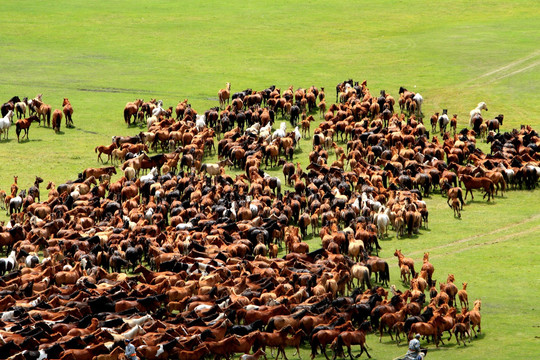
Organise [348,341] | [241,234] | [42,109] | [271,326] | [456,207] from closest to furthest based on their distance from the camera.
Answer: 1. [348,341]
2. [271,326]
3. [241,234]
4. [456,207]
5. [42,109]

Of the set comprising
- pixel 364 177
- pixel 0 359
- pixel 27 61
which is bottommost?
pixel 0 359

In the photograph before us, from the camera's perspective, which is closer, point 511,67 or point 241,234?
point 241,234

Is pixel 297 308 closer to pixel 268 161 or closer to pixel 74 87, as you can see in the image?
pixel 268 161

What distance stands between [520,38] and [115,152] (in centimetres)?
3616

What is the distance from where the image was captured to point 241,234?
30812mm

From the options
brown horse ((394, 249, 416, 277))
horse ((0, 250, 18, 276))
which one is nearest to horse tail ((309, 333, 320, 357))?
brown horse ((394, 249, 416, 277))

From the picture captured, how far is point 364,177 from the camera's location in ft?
119

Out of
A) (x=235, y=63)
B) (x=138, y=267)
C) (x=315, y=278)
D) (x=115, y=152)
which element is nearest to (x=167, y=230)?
(x=138, y=267)

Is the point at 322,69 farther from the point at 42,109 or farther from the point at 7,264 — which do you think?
the point at 7,264

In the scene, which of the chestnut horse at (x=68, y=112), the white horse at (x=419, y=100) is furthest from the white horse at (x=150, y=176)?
the white horse at (x=419, y=100)

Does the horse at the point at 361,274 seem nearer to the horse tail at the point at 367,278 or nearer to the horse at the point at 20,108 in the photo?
the horse tail at the point at 367,278

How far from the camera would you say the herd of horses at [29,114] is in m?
44.9

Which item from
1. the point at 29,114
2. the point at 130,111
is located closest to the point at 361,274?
the point at 130,111

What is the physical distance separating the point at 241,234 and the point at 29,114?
2110cm
